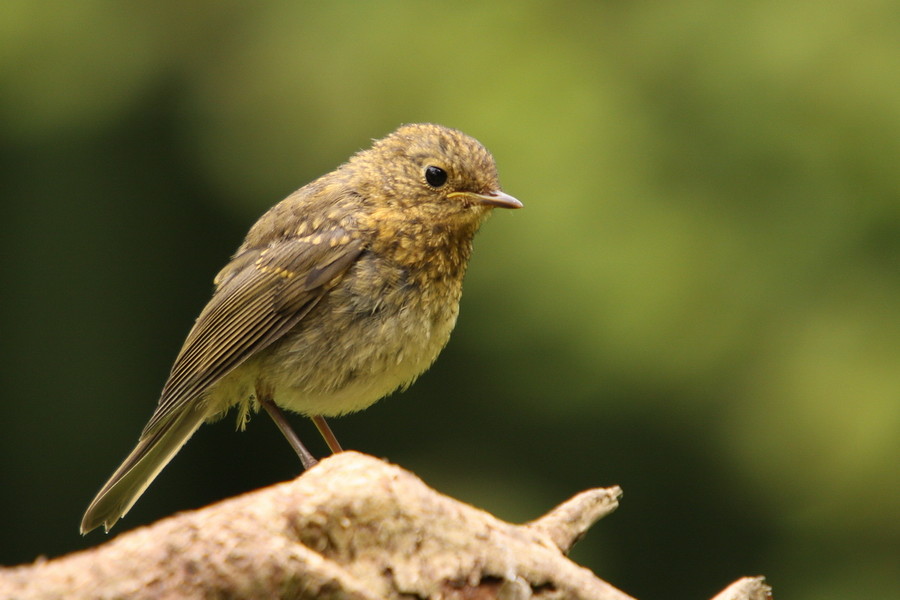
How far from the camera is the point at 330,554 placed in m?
2.76

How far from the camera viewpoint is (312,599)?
257 centimetres

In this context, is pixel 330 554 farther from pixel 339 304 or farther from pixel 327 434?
pixel 327 434

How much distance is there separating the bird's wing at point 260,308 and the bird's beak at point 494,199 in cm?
42

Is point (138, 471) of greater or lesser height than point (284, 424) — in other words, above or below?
below

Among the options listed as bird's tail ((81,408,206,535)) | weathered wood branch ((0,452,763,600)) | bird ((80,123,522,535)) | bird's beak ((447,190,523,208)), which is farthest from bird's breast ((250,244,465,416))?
weathered wood branch ((0,452,763,600))

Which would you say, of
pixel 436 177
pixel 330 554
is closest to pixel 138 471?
pixel 436 177

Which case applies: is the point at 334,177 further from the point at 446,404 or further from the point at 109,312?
the point at 109,312

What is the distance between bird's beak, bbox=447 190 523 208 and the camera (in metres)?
4.27

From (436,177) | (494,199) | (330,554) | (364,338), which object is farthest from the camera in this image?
(436,177)

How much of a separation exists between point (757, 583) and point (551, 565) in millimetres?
711

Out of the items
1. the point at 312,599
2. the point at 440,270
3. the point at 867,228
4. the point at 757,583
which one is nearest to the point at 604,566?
the point at 867,228

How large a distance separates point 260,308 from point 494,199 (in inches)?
35.7

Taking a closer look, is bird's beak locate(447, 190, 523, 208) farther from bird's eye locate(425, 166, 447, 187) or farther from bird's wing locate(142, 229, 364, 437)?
bird's wing locate(142, 229, 364, 437)

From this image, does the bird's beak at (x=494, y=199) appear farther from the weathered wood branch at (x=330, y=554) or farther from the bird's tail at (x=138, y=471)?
the weathered wood branch at (x=330, y=554)
